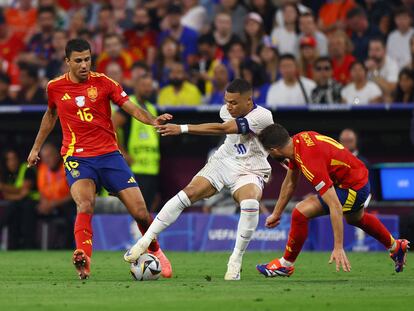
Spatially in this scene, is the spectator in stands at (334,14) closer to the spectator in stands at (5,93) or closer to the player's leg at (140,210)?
the spectator in stands at (5,93)

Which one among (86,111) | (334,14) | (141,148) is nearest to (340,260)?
(86,111)

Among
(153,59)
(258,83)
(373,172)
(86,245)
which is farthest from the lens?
(153,59)

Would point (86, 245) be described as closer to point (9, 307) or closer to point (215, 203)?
point (9, 307)

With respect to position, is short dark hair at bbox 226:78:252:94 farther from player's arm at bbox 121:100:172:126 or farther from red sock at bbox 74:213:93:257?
red sock at bbox 74:213:93:257

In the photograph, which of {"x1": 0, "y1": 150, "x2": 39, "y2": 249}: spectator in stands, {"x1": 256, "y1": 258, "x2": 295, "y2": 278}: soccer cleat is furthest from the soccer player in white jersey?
{"x1": 0, "y1": 150, "x2": 39, "y2": 249}: spectator in stands

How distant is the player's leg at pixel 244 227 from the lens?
1062 cm

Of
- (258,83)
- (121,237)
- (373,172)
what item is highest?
(258,83)

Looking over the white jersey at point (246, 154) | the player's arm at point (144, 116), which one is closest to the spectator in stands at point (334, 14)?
the white jersey at point (246, 154)

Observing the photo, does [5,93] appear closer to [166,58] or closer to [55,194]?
[55,194]

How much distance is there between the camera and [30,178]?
18.8 meters

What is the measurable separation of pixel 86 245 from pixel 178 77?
7.52 m

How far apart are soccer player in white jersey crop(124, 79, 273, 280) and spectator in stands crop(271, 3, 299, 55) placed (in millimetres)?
7663

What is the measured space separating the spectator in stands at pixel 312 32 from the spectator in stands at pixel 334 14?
0.94 ft

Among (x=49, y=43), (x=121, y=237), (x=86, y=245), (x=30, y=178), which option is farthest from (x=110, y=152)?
(x=49, y=43)
